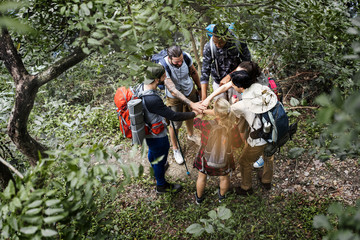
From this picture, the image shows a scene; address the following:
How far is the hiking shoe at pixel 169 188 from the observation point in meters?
3.44

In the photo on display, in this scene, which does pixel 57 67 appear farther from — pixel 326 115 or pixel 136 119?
pixel 326 115

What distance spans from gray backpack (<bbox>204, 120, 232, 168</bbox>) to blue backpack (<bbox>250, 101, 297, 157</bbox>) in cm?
30

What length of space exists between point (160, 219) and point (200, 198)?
24.2 inches

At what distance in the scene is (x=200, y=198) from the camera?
321 cm

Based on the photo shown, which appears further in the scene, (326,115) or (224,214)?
(224,214)

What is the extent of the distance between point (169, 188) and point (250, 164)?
1256mm

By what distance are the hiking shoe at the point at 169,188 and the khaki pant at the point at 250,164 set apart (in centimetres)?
93

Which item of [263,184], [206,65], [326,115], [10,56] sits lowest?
[263,184]

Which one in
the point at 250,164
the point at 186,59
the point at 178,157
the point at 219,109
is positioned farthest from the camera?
the point at 178,157

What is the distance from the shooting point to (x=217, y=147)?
2.63 meters

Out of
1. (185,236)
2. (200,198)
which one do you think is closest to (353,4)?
(200,198)

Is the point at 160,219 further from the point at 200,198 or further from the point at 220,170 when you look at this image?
the point at 220,170

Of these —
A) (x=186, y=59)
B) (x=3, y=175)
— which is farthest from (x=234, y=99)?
(x=3, y=175)

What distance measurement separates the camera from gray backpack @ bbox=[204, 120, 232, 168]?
2580 mm
